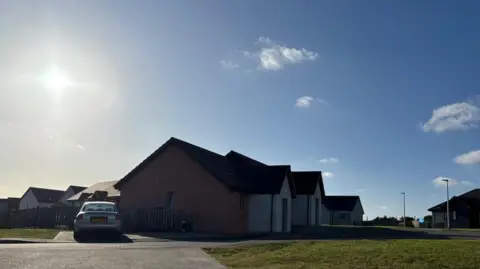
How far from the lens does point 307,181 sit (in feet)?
150

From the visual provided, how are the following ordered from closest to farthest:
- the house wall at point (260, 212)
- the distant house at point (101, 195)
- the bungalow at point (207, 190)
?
the bungalow at point (207, 190)
the house wall at point (260, 212)
the distant house at point (101, 195)

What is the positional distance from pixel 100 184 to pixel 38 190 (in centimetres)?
3035

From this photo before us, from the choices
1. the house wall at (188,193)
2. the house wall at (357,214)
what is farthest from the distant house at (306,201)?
the house wall at (357,214)

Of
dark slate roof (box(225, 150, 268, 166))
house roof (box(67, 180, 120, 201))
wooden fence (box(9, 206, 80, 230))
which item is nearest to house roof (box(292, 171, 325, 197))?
dark slate roof (box(225, 150, 268, 166))

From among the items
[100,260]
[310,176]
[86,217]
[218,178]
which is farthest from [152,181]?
[100,260]

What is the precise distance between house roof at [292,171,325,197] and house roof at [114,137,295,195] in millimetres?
6507

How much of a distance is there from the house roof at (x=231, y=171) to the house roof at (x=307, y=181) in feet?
21.3

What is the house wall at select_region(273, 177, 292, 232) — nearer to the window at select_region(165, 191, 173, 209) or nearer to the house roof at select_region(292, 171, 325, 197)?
the window at select_region(165, 191, 173, 209)

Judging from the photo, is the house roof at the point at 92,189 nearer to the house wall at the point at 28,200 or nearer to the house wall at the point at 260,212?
the house wall at the point at 28,200

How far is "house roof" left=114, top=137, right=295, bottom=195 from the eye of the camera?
105 feet

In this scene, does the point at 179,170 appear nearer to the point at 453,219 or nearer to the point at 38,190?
the point at 453,219

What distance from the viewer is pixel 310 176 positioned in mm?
46562

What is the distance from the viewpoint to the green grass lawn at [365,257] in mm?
11125

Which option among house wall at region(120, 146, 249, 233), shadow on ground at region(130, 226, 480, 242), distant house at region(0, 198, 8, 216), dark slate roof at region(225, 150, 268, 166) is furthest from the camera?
distant house at region(0, 198, 8, 216)
